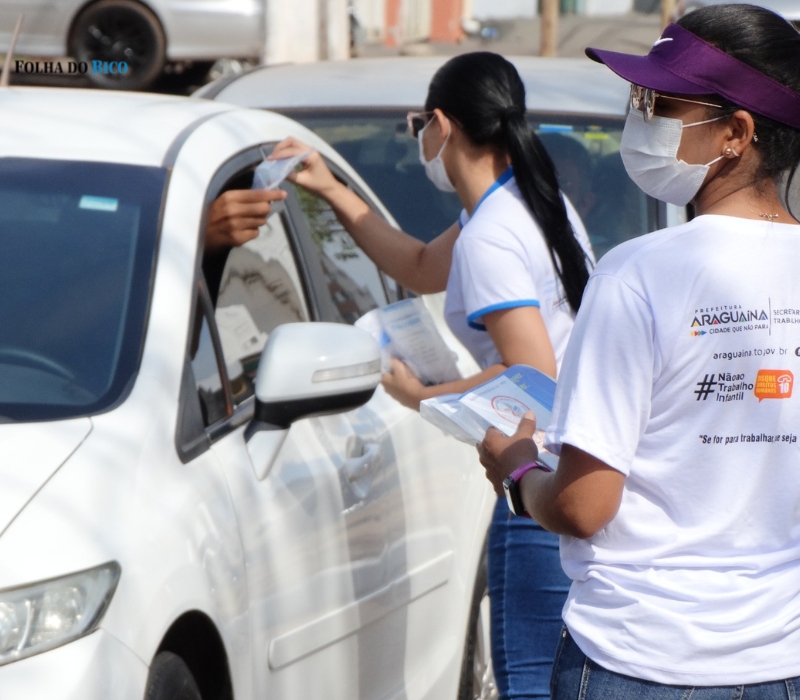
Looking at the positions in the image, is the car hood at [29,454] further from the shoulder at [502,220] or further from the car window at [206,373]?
the shoulder at [502,220]

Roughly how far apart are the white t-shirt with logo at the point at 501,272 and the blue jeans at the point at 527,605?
425 mm

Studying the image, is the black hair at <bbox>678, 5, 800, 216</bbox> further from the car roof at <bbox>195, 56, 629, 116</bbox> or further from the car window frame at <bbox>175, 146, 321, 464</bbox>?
the car roof at <bbox>195, 56, 629, 116</bbox>

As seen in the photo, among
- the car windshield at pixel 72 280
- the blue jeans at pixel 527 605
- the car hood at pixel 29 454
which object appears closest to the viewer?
the car hood at pixel 29 454

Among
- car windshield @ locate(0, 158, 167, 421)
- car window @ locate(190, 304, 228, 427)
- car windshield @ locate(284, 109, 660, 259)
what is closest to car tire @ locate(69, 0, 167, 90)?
car windshield @ locate(284, 109, 660, 259)

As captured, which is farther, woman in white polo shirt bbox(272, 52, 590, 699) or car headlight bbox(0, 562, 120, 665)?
woman in white polo shirt bbox(272, 52, 590, 699)

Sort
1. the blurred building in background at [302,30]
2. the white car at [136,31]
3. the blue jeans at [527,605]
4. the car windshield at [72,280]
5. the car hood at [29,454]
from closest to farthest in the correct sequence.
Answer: the car hood at [29,454]
the car windshield at [72,280]
the blue jeans at [527,605]
the blurred building in background at [302,30]
the white car at [136,31]

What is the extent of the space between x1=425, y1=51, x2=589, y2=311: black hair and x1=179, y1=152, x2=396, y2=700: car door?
53 cm

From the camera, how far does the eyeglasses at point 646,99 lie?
76.5 inches

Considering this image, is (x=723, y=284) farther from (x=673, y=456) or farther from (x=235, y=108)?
(x=235, y=108)

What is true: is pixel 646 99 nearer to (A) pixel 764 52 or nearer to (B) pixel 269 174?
(A) pixel 764 52

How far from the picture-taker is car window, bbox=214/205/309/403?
2.84 metres

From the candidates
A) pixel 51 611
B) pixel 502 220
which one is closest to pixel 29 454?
pixel 51 611

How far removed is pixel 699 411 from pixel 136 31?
543 inches

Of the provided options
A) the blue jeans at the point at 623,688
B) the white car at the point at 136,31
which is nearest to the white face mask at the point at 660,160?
the blue jeans at the point at 623,688
